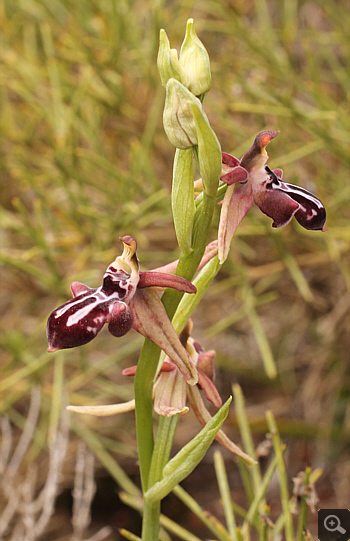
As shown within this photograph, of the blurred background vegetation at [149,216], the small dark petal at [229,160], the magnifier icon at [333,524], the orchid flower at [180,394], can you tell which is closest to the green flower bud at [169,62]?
the small dark petal at [229,160]

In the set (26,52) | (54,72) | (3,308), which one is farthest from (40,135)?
(3,308)

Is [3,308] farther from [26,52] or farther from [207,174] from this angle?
[207,174]

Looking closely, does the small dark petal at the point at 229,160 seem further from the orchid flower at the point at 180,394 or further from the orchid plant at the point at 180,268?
the orchid flower at the point at 180,394

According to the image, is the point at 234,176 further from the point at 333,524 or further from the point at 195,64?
the point at 333,524

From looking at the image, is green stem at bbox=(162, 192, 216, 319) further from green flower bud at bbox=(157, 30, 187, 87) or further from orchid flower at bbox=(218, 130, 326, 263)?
green flower bud at bbox=(157, 30, 187, 87)

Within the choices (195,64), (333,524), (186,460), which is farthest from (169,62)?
(333,524)
